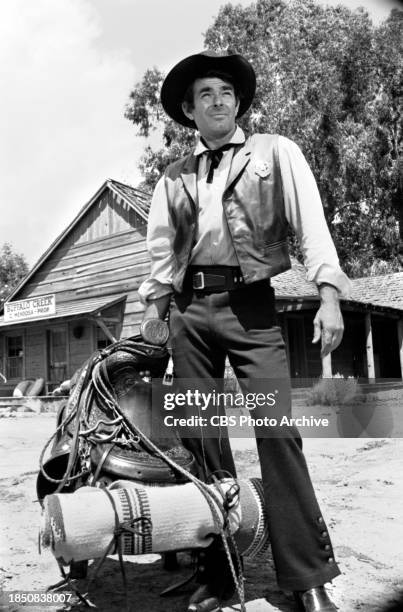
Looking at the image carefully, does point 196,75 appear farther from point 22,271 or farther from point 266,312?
point 22,271

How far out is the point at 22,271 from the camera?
161 feet

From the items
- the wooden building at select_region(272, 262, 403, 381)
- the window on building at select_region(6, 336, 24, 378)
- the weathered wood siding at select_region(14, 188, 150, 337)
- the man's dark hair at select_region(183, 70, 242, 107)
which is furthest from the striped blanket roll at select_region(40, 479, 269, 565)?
the window on building at select_region(6, 336, 24, 378)

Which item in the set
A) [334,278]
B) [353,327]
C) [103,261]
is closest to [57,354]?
[103,261]

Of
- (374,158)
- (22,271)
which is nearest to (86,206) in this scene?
(374,158)

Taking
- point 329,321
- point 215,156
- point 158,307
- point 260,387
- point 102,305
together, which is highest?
point 102,305

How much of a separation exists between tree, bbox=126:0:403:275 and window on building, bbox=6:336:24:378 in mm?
9117

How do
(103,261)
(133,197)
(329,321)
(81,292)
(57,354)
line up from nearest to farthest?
(329,321) → (133,197) → (103,261) → (81,292) → (57,354)

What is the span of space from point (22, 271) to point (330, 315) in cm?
4890

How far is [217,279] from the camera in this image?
2438mm

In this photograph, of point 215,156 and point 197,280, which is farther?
point 215,156

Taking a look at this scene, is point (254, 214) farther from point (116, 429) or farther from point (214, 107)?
point (116, 429)

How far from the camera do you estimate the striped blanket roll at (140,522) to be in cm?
191

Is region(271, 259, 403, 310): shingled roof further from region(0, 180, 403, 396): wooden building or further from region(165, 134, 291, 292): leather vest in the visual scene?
region(165, 134, 291, 292): leather vest

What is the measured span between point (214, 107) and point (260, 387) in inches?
44.9
